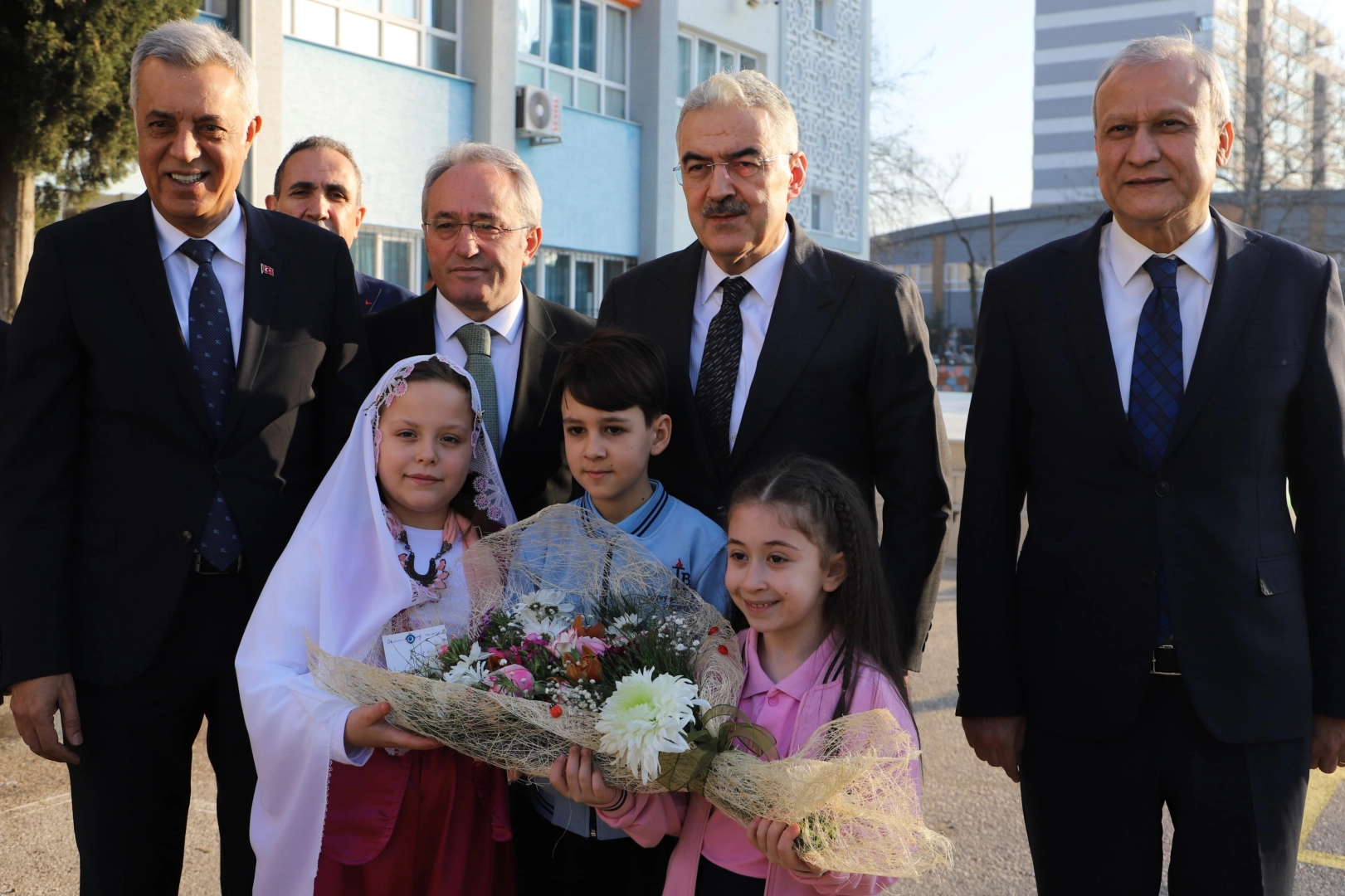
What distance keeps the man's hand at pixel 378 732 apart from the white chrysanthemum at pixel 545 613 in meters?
0.32

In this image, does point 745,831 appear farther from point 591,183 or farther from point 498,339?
point 591,183

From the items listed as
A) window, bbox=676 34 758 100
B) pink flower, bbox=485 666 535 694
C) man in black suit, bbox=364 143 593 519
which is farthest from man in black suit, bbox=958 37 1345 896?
window, bbox=676 34 758 100

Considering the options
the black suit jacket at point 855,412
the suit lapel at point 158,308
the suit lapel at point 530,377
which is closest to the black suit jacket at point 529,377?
the suit lapel at point 530,377

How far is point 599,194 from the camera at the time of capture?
1895 cm

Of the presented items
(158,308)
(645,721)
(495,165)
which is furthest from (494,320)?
(645,721)

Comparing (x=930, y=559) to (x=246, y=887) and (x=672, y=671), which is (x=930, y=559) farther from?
(x=246, y=887)

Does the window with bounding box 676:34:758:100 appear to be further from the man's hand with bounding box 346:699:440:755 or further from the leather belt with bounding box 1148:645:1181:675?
the man's hand with bounding box 346:699:440:755

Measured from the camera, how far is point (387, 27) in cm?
1521

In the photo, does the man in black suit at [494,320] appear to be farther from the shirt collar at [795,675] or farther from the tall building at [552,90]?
the tall building at [552,90]

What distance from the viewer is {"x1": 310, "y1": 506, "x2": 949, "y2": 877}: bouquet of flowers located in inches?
86.4

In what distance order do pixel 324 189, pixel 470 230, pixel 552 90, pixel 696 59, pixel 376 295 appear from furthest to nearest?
pixel 696 59
pixel 552 90
pixel 376 295
pixel 324 189
pixel 470 230

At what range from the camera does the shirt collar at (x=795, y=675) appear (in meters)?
2.57

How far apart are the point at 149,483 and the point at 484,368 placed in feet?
3.38

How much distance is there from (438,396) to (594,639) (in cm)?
87
